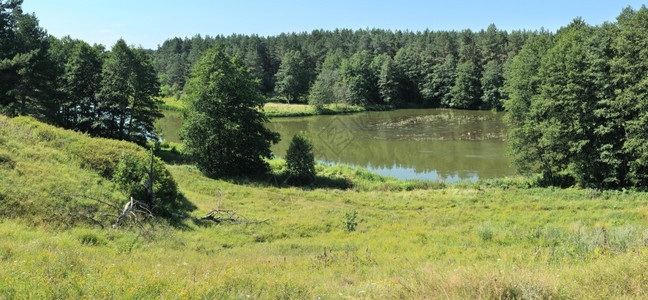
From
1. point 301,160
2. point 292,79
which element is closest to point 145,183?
point 301,160

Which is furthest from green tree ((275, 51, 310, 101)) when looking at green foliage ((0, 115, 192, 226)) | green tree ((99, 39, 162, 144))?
green foliage ((0, 115, 192, 226))

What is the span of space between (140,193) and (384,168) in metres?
26.3

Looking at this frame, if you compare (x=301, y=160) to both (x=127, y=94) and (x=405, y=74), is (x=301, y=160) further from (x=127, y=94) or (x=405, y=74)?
(x=405, y=74)

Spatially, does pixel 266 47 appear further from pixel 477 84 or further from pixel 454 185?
pixel 454 185

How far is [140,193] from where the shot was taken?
586 inches

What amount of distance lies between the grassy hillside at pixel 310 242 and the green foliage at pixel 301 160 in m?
3.29

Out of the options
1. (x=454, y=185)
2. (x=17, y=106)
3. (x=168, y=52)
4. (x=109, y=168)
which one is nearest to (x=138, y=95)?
(x=17, y=106)

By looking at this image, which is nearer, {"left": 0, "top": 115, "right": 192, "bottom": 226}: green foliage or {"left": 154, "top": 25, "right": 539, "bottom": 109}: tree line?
{"left": 0, "top": 115, "right": 192, "bottom": 226}: green foliage

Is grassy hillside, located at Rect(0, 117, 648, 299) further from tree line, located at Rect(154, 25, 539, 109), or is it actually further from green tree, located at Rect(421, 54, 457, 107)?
green tree, located at Rect(421, 54, 457, 107)

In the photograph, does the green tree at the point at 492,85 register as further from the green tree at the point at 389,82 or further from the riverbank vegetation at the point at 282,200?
the riverbank vegetation at the point at 282,200

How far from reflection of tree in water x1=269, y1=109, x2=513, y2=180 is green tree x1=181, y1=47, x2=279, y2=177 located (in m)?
13.2

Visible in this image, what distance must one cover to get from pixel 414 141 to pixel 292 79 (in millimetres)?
53459

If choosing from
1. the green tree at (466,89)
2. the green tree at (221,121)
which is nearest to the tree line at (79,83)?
the green tree at (221,121)

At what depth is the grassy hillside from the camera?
577cm
